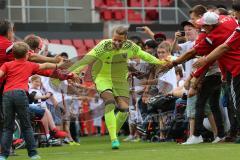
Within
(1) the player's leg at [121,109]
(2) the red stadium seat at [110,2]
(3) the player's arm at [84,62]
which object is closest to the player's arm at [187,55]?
(1) the player's leg at [121,109]

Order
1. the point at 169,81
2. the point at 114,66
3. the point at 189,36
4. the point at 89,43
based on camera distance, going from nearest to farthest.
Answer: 1. the point at 114,66
2. the point at 189,36
3. the point at 169,81
4. the point at 89,43

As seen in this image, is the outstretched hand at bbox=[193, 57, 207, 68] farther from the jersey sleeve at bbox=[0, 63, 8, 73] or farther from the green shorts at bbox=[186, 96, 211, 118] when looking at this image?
the jersey sleeve at bbox=[0, 63, 8, 73]

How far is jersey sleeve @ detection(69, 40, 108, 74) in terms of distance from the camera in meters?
14.5

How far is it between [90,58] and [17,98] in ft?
10.3

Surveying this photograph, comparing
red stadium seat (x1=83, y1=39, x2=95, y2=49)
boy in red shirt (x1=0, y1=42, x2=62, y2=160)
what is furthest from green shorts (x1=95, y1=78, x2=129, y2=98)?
red stadium seat (x1=83, y1=39, x2=95, y2=49)

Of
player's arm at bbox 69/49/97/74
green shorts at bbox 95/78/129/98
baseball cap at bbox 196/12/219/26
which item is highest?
baseball cap at bbox 196/12/219/26

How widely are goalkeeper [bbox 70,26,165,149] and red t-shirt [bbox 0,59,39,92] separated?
2.58 m

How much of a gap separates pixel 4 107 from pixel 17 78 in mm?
459

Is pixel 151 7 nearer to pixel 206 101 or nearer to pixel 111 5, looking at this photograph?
pixel 111 5

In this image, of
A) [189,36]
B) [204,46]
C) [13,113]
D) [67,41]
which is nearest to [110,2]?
[67,41]

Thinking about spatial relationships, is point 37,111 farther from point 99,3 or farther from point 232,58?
point 99,3

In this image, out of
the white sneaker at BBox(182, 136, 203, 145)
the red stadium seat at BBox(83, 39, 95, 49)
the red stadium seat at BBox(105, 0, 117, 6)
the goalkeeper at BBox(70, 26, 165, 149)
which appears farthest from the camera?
the red stadium seat at BBox(105, 0, 117, 6)

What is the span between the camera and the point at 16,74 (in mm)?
11828

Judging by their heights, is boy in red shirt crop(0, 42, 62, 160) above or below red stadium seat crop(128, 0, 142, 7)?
below
